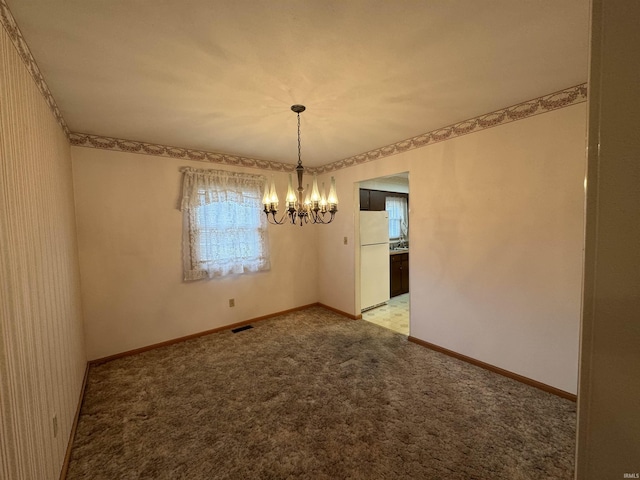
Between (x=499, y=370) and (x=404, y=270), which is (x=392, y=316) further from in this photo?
(x=499, y=370)

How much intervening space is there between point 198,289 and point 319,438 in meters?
2.38

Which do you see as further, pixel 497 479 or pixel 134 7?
pixel 497 479

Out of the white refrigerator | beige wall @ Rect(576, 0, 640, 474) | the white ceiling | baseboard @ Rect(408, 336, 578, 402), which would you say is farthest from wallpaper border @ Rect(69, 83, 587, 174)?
beige wall @ Rect(576, 0, 640, 474)

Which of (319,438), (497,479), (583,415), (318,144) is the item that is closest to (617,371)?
(583,415)

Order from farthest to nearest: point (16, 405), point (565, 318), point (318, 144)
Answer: point (318, 144) < point (565, 318) < point (16, 405)

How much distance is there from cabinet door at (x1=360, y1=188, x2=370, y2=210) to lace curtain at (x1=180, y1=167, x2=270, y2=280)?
1792 mm

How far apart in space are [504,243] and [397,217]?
3617 millimetres

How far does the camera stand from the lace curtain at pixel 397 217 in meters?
5.87

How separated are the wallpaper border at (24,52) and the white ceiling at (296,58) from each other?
0.10 feet

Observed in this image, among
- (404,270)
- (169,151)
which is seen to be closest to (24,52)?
(169,151)

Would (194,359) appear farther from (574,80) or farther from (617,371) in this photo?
(574,80)

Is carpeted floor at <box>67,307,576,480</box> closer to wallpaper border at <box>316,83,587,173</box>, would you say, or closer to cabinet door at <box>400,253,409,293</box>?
wallpaper border at <box>316,83,587,173</box>

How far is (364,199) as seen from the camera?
481cm

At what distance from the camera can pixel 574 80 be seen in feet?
6.31
